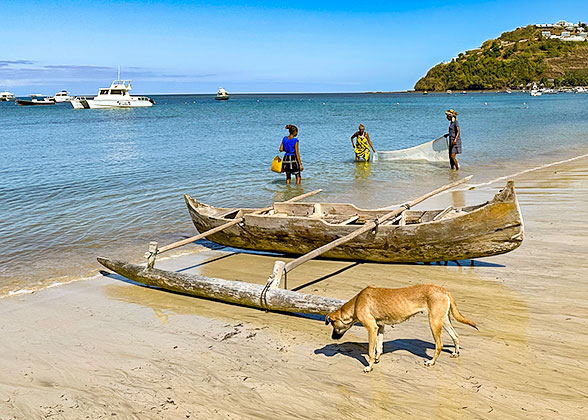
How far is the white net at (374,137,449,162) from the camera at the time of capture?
61.8 ft

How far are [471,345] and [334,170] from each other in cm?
1380

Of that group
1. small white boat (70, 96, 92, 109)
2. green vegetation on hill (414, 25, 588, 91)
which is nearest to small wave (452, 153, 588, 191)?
small white boat (70, 96, 92, 109)

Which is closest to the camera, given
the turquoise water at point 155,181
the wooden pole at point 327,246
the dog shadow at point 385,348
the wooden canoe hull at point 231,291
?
the dog shadow at point 385,348

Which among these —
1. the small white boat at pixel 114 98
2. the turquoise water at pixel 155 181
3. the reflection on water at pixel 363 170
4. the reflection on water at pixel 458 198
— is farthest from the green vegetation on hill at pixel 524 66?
the reflection on water at pixel 458 198

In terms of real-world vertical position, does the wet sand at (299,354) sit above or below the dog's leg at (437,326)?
below

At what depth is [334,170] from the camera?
18.5 meters

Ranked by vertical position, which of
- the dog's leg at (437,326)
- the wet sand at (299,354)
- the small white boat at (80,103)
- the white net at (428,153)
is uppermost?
the small white boat at (80,103)

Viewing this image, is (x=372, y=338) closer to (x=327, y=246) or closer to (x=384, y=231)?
(x=327, y=246)

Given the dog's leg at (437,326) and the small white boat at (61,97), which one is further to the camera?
the small white boat at (61,97)

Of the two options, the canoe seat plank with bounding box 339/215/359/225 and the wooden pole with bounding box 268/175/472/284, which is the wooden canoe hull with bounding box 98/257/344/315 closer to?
the wooden pole with bounding box 268/175/472/284

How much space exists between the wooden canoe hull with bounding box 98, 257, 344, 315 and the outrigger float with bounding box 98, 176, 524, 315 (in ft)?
0.04

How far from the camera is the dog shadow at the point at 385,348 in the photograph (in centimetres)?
489

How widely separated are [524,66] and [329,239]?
7085 inches

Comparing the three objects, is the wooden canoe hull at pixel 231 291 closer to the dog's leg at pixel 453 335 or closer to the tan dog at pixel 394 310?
the tan dog at pixel 394 310
